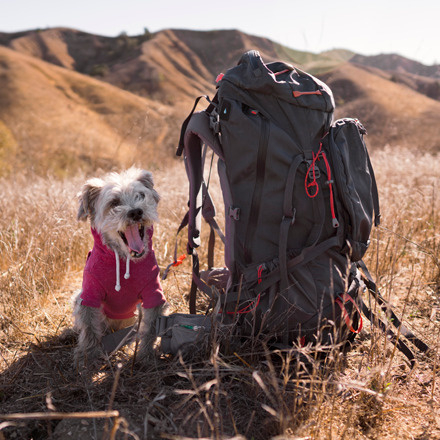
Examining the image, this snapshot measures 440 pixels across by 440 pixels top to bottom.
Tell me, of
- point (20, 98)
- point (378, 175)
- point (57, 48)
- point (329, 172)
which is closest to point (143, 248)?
point (329, 172)

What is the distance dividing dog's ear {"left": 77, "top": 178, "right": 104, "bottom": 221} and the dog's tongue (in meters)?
0.42

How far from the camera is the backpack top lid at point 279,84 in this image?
2545 millimetres

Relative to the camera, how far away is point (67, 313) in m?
3.64

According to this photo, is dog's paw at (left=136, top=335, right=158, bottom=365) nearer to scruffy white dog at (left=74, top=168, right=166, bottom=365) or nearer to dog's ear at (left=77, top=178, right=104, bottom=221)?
scruffy white dog at (left=74, top=168, right=166, bottom=365)

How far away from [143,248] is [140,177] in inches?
26.1

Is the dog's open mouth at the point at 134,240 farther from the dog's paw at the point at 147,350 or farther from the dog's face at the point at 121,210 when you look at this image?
the dog's paw at the point at 147,350

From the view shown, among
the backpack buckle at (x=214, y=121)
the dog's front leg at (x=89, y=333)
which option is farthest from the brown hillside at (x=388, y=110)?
the dog's front leg at (x=89, y=333)

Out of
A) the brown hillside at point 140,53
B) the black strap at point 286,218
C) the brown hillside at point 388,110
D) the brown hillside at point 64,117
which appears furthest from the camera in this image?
the brown hillside at point 140,53

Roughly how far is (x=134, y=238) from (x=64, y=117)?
26.8 meters

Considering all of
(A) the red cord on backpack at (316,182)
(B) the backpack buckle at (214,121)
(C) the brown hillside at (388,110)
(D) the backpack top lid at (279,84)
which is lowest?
(A) the red cord on backpack at (316,182)

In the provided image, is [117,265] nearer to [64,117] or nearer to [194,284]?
[194,284]

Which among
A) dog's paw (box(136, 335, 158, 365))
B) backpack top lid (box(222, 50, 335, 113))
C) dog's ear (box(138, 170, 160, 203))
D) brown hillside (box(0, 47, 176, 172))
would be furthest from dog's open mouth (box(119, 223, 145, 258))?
brown hillside (box(0, 47, 176, 172))

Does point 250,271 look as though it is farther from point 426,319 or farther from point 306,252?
point 426,319

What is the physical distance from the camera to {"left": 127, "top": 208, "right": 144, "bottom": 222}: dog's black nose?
2.83 metres
